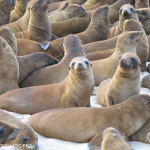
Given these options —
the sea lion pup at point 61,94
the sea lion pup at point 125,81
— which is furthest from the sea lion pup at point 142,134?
the sea lion pup at point 61,94

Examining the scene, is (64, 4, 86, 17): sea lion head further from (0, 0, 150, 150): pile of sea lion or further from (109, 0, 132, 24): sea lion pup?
(109, 0, 132, 24): sea lion pup

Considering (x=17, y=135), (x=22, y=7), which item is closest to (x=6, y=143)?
(x=17, y=135)

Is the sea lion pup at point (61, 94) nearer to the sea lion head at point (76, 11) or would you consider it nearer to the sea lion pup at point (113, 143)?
the sea lion pup at point (113, 143)

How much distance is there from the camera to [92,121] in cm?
667

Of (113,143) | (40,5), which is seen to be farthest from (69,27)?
(113,143)

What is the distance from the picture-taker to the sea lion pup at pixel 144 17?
11875 millimetres

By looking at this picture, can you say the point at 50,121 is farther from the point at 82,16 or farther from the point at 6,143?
the point at 82,16

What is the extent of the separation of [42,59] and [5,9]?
13.8ft

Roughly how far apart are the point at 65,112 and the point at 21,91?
1.55 metres

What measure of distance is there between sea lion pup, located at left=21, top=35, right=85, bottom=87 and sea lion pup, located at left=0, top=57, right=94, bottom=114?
3.73 feet

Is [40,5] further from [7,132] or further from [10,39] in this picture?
A: [7,132]

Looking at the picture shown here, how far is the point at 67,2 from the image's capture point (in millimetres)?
14609

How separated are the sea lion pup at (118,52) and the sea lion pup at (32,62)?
944 mm

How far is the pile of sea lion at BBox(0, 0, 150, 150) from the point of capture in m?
6.67
